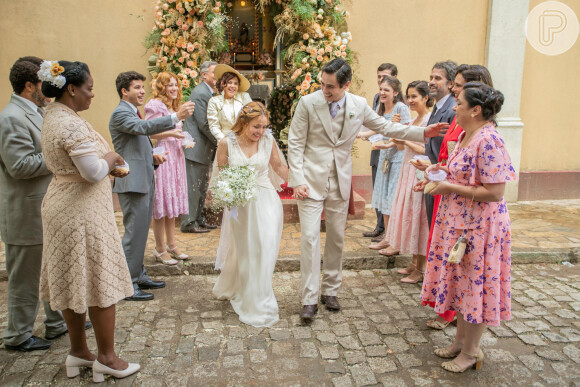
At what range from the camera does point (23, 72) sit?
3.63 meters

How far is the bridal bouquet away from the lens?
14.1ft

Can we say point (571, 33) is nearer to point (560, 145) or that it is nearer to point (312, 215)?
point (560, 145)

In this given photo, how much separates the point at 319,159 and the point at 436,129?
119 cm

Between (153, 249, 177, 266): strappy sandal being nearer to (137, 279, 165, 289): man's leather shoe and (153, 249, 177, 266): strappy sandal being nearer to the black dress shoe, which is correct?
(137, 279, 165, 289): man's leather shoe

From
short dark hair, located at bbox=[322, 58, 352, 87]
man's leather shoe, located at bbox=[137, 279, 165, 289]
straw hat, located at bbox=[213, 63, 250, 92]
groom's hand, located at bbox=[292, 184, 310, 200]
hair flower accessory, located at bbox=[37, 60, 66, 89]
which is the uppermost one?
straw hat, located at bbox=[213, 63, 250, 92]

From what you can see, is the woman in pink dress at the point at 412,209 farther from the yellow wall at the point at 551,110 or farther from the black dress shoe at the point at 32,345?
the yellow wall at the point at 551,110

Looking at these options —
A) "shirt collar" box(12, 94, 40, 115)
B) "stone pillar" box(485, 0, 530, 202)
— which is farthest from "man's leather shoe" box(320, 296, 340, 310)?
"stone pillar" box(485, 0, 530, 202)

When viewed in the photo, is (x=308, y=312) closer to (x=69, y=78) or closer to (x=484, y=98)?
(x=484, y=98)

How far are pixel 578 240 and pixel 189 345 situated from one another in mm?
5878

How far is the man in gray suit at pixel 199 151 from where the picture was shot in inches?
268

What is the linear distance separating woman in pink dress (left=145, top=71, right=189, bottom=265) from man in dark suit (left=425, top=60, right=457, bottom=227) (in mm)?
2861

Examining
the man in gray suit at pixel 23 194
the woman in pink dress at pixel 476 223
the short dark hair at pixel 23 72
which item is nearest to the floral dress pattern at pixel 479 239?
the woman in pink dress at pixel 476 223

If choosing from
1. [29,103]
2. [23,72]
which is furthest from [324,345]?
[23,72]

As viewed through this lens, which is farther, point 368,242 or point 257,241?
point 368,242
